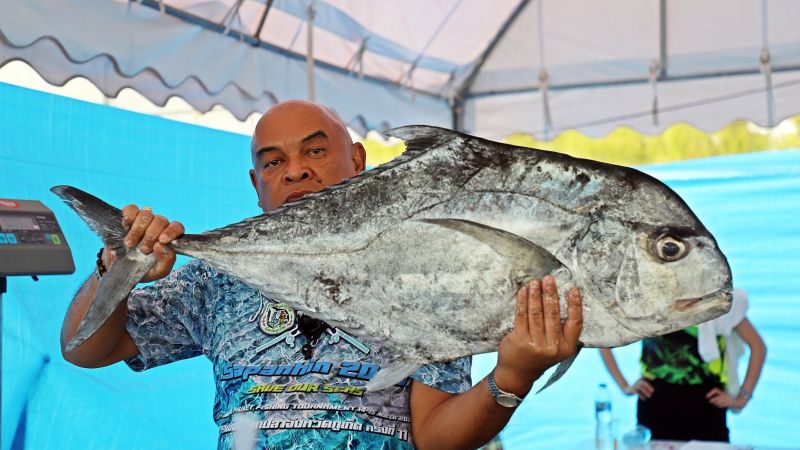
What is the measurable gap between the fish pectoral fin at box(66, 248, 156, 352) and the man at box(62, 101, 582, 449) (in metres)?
0.03

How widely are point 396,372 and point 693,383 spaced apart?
3481 millimetres

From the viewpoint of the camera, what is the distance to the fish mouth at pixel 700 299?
124 centimetres

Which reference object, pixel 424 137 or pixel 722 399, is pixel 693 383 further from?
pixel 424 137

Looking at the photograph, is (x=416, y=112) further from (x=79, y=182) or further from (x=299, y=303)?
(x=299, y=303)

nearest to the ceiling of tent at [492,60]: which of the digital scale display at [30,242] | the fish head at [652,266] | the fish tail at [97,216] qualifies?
the digital scale display at [30,242]

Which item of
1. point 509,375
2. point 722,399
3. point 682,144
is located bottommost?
point 722,399

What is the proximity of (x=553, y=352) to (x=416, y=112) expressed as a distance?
4.33 metres

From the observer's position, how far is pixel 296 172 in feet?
6.15

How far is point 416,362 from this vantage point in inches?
56.0

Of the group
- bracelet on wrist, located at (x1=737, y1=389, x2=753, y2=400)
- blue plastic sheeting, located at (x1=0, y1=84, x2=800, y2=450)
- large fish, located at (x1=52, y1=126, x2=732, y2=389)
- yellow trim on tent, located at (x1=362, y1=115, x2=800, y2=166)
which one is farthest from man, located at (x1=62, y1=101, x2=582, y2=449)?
yellow trim on tent, located at (x1=362, y1=115, x2=800, y2=166)

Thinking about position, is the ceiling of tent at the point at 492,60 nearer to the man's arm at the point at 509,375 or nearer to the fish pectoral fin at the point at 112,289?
the fish pectoral fin at the point at 112,289

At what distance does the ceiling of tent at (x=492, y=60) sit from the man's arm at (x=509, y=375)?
233 cm

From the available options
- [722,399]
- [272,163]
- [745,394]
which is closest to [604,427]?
[722,399]

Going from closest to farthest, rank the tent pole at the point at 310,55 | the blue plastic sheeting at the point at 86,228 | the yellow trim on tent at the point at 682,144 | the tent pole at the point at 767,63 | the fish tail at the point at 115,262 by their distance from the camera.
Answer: the fish tail at the point at 115,262, the blue plastic sheeting at the point at 86,228, the tent pole at the point at 310,55, the tent pole at the point at 767,63, the yellow trim on tent at the point at 682,144
